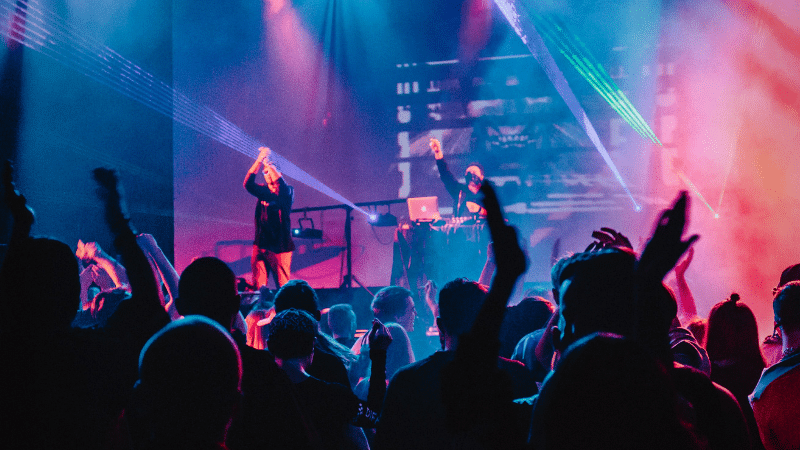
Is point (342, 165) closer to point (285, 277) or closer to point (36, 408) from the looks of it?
point (285, 277)

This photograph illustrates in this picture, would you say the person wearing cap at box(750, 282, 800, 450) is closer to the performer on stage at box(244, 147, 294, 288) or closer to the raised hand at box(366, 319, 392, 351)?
the raised hand at box(366, 319, 392, 351)

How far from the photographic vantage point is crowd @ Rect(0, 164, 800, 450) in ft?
2.92

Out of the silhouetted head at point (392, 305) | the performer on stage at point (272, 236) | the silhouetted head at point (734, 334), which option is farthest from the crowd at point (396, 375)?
the performer on stage at point (272, 236)

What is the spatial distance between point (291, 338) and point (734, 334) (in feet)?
5.87

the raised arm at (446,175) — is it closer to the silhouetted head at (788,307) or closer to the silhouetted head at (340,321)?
the silhouetted head at (340,321)

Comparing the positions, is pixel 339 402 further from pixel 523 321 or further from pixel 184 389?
pixel 523 321

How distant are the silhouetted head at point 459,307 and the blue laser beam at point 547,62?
7488 mm

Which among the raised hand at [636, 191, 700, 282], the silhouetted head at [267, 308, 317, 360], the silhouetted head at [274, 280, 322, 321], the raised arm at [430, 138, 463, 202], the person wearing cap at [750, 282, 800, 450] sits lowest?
Answer: the person wearing cap at [750, 282, 800, 450]

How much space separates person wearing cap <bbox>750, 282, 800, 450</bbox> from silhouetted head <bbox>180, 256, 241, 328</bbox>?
1.73 m

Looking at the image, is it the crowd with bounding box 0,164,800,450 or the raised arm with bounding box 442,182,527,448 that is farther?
the raised arm with bounding box 442,182,527,448

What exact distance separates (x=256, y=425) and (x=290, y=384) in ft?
0.47

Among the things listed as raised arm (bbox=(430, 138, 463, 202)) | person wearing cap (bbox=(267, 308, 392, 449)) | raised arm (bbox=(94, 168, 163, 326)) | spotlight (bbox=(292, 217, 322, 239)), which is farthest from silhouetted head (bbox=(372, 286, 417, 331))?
spotlight (bbox=(292, 217, 322, 239))

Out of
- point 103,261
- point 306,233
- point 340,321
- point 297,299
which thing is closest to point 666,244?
point 297,299

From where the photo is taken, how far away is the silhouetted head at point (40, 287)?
48.5 inches
